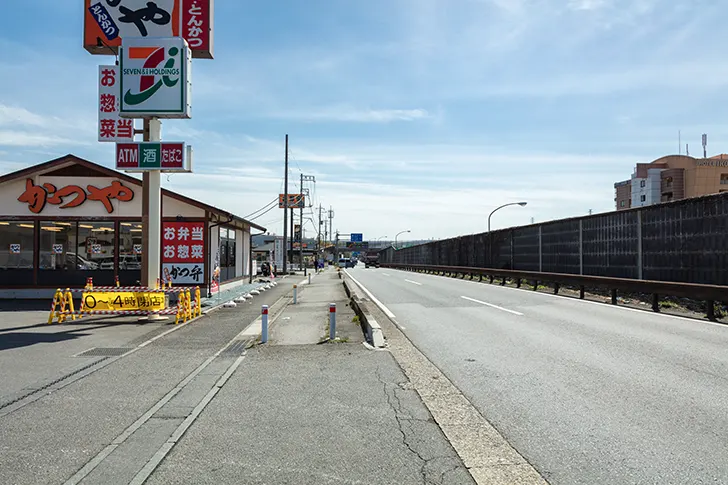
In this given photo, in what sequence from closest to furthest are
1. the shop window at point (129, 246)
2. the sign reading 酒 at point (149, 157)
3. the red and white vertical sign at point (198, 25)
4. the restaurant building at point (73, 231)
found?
1. the sign reading 酒 at point (149, 157)
2. the red and white vertical sign at point (198, 25)
3. the restaurant building at point (73, 231)
4. the shop window at point (129, 246)

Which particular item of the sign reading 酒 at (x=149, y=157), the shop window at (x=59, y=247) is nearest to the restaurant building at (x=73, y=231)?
the shop window at (x=59, y=247)

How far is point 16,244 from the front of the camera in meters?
21.6

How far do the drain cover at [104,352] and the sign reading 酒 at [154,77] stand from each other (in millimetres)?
7527

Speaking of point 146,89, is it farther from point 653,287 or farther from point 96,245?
point 653,287

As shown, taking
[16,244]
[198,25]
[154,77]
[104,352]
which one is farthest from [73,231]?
[104,352]

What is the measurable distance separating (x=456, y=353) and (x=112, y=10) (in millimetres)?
15105

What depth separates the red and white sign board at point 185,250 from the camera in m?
22.1

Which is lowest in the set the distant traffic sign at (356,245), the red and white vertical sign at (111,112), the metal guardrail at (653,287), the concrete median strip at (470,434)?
the concrete median strip at (470,434)

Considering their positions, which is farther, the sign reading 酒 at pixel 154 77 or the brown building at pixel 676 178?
the brown building at pixel 676 178

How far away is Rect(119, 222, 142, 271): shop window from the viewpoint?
21844mm

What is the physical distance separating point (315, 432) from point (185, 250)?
17.8 meters

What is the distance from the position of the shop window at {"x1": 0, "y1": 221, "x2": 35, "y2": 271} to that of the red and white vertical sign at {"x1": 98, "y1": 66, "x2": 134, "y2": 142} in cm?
734

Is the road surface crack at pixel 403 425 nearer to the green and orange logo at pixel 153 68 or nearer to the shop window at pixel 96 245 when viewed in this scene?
the green and orange logo at pixel 153 68

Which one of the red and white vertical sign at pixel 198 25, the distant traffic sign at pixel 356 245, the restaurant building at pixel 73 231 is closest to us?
the red and white vertical sign at pixel 198 25
